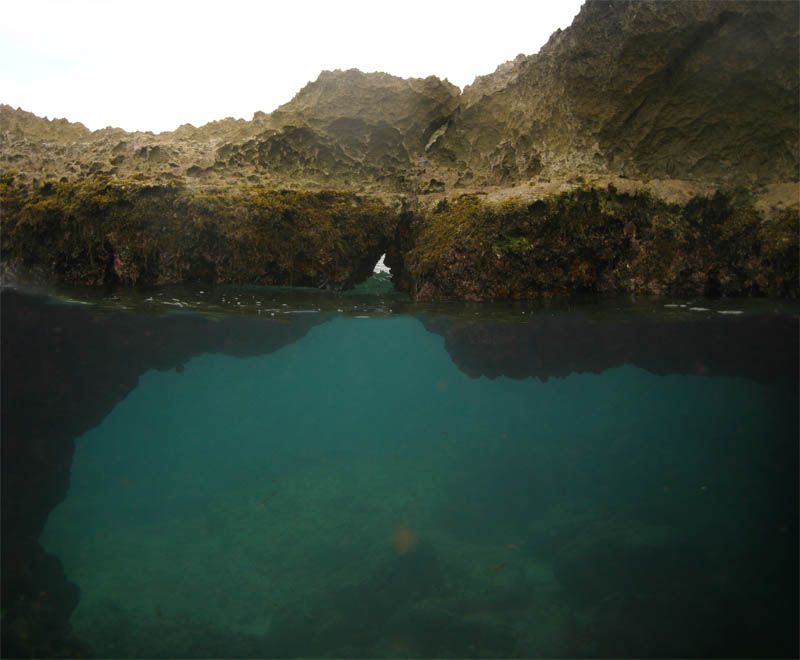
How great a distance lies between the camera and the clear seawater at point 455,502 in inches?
223

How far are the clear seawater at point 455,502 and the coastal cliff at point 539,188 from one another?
55 cm

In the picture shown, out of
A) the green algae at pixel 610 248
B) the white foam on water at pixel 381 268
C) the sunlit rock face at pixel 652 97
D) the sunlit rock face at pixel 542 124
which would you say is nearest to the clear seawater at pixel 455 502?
the green algae at pixel 610 248

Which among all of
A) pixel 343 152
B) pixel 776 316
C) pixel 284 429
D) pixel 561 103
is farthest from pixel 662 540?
pixel 284 429

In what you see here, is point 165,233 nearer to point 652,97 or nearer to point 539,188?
point 539,188

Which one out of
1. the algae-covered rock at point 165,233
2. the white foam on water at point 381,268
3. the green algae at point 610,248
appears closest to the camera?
the green algae at point 610,248

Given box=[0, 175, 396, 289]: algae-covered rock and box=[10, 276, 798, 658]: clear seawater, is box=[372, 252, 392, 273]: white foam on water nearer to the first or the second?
box=[10, 276, 798, 658]: clear seawater

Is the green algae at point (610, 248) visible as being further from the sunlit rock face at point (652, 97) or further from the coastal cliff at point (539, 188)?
the sunlit rock face at point (652, 97)

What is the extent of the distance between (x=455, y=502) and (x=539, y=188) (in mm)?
6258

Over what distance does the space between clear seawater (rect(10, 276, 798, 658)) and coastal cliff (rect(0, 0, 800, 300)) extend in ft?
1.81

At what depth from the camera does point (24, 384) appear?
19.8 ft

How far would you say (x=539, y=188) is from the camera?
Answer: 613 cm

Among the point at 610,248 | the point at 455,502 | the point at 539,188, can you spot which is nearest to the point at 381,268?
the point at 539,188

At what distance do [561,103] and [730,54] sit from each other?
85.7 inches

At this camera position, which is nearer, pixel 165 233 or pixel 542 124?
pixel 165 233
